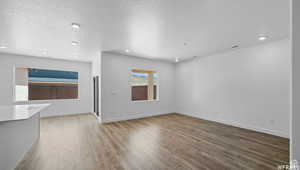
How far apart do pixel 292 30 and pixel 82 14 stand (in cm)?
276

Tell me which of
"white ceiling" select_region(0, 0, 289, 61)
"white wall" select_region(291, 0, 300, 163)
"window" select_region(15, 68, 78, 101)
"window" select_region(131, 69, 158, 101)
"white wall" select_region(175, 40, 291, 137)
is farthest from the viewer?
"window" select_region(131, 69, 158, 101)

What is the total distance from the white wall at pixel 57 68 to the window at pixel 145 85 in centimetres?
239

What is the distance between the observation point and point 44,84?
19.3 ft

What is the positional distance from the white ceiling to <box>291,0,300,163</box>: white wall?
111 centimetres

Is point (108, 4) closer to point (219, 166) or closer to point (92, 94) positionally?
point (219, 166)

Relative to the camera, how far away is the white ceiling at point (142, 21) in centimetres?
195

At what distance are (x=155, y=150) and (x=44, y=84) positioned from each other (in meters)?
6.23

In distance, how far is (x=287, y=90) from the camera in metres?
3.29

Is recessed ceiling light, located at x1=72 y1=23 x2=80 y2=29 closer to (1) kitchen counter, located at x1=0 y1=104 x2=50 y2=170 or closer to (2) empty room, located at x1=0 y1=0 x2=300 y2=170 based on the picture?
(2) empty room, located at x1=0 y1=0 x2=300 y2=170

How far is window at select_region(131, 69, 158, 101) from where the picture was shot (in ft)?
21.6

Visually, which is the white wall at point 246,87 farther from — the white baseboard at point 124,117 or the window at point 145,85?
the white baseboard at point 124,117

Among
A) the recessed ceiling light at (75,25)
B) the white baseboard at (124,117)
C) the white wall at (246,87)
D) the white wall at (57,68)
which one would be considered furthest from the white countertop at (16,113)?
the white wall at (246,87)

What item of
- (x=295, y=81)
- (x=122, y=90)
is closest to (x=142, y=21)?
(x=295, y=81)

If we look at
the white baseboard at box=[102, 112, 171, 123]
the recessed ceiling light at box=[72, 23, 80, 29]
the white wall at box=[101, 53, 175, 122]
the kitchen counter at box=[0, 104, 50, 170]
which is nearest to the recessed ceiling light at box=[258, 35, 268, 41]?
the white wall at box=[101, 53, 175, 122]
